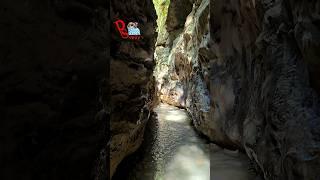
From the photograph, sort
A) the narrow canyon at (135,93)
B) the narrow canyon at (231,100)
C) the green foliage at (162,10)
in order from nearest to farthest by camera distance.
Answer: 1. the narrow canyon at (135,93)
2. the narrow canyon at (231,100)
3. the green foliage at (162,10)

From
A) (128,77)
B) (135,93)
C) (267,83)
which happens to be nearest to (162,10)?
(135,93)

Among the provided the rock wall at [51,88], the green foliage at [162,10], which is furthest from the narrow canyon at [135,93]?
the green foliage at [162,10]

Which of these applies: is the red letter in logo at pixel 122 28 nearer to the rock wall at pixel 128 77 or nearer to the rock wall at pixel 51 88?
the rock wall at pixel 128 77

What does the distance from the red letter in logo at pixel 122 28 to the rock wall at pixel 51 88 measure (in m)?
3.86

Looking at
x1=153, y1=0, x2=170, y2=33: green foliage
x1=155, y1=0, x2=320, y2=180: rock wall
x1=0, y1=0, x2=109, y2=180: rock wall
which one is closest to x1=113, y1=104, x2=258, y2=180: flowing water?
x1=155, y1=0, x2=320, y2=180: rock wall

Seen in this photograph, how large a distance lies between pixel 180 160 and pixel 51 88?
22.2 ft

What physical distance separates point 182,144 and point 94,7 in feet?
25.0

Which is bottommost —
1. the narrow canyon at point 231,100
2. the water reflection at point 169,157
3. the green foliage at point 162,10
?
the water reflection at point 169,157

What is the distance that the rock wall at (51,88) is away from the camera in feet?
5.32

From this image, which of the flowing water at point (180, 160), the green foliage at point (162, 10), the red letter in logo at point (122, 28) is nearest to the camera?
the red letter in logo at point (122, 28)

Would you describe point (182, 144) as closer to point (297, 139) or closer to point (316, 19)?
point (297, 139)

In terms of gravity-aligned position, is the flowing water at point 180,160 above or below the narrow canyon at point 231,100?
below

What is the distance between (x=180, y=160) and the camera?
8.20m

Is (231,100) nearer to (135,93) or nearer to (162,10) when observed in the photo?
(135,93)
